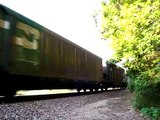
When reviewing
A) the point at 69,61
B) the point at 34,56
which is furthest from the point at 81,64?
the point at 34,56

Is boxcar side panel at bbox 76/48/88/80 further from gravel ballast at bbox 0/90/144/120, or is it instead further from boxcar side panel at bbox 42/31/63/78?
gravel ballast at bbox 0/90/144/120

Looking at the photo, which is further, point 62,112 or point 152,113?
point 62,112

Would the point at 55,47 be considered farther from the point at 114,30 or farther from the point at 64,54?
the point at 114,30

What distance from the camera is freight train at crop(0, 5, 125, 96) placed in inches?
378

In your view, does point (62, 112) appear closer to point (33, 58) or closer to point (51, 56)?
point (33, 58)

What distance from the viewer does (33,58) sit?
38.4 feet

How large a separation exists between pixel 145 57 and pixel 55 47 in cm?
435

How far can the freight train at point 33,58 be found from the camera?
9594mm

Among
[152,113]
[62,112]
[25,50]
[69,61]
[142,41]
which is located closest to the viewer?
[25,50]

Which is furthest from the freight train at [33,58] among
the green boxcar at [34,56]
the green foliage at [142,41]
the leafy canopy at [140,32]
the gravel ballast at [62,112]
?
the leafy canopy at [140,32]

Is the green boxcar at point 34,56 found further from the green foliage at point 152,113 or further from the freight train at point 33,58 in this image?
the green foliage at point 152,113

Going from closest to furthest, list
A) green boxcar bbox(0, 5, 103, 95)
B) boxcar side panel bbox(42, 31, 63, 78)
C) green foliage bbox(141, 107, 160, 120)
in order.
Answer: green boxcar bbox(0, 5, 103, 95) → green foliage bbox(141, 107, 160, 120) → boxcar side panel bbox(42, 31, 63, 78)

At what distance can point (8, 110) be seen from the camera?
1178cm

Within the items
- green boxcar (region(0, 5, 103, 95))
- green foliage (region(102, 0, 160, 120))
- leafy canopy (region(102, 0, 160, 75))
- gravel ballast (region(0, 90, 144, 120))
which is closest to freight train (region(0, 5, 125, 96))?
green boxcar (region(0, 5, 103, 95))
